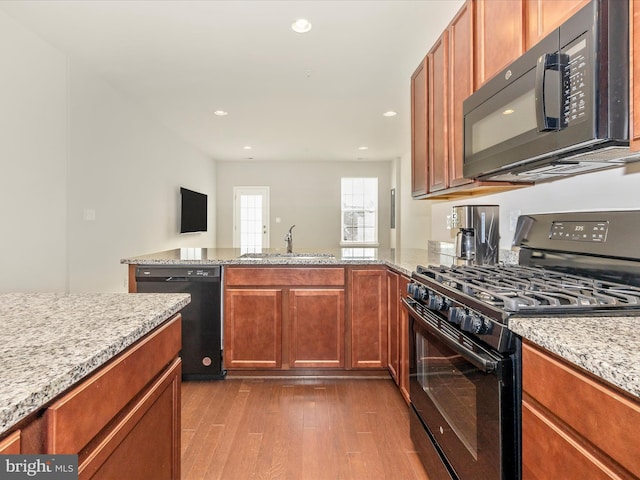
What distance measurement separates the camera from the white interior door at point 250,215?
820 cm

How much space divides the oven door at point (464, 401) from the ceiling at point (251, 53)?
212 cm

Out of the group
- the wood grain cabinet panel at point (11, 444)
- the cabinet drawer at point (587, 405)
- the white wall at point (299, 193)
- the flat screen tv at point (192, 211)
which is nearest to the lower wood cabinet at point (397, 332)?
the cabinet drawer at point (587, 405)

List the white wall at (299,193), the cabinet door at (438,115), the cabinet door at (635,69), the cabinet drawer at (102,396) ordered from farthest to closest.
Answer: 1. the white wall at (299,193)
2. the cabinet door at (438,115)
3. the cabinet door at (635,69)
4. the cabinet drawer at (102,396)

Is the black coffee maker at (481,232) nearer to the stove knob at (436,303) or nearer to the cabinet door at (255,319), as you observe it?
the stove knob at (436,303)

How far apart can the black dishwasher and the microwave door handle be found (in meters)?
2.13

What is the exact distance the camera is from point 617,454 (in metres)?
0.63

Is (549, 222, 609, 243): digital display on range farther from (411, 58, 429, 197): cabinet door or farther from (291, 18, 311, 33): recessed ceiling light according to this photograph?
(291, 18, 311, 33): recessed ceiling light

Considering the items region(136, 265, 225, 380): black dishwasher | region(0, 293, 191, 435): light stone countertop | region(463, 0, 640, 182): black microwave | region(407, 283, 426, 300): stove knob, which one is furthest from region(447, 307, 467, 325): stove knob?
region(136, 265, 225, 380): black dishwasher

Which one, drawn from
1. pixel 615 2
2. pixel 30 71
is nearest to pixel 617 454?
pixel 615 2

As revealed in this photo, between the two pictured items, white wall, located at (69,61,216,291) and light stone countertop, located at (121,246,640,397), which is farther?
white wall, located at (69,61,216,291)

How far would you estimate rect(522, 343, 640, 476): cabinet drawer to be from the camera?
606 mm

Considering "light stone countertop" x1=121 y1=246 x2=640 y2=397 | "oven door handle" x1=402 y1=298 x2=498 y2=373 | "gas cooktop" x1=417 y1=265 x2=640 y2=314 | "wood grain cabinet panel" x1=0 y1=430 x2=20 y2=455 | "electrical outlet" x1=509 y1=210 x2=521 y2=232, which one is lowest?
"oven door handle" x1=402 y1=298 x2=498 y2=373

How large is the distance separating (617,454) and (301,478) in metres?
1.35

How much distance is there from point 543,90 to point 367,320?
1852 millimetres
